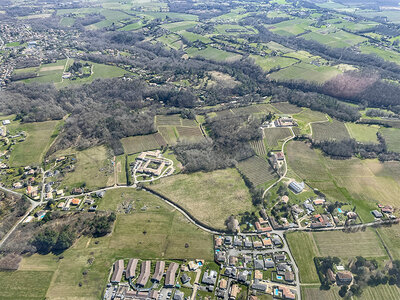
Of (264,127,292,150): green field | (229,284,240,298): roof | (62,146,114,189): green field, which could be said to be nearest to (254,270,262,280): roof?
(229,284,240,298): roof

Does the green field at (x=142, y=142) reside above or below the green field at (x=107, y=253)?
below

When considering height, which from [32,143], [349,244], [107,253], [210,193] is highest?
[107,253]

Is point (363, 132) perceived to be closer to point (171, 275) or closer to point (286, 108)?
point (286, 108)

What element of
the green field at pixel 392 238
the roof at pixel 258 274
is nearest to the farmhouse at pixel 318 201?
the green field at pixel 392 238

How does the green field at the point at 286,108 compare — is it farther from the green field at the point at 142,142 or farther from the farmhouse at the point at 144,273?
the farmhouse at the point at 144,273

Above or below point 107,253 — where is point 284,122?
below

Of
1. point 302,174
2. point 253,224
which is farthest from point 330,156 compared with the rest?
point 253,224

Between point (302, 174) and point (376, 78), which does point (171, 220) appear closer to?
point (302, 174)

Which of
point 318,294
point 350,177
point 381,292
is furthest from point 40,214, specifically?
point 350,177
